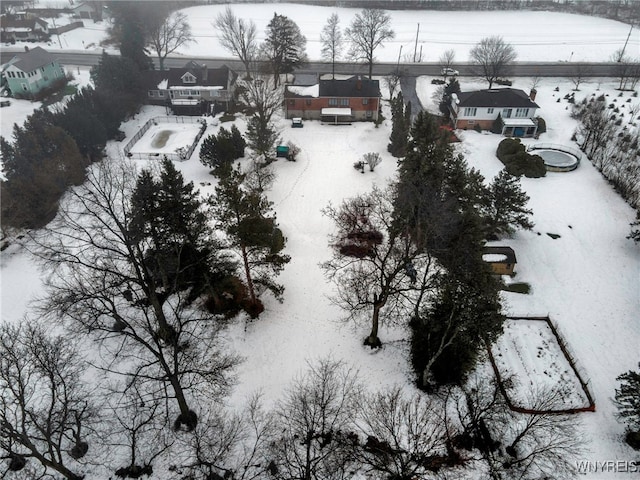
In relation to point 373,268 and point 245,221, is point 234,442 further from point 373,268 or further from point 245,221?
point 373,268

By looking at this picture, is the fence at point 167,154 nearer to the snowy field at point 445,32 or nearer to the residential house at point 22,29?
the snowy field at point 445,32

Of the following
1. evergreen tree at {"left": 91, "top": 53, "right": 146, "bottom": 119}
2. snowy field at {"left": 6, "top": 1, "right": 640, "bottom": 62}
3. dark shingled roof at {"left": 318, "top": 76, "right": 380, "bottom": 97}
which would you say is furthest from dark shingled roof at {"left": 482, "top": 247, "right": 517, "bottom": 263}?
snowy field at {"left": 6, "top": 1, "right": 640, "bottom": 62}

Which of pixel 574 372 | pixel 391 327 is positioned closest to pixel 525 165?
pixel 574 372

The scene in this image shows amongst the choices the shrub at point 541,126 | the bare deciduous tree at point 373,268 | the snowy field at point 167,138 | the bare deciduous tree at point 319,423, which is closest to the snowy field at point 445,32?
the shrub at point 541,126

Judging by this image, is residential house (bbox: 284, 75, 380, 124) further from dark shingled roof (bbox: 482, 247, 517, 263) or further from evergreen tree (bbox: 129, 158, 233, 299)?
evergreen tree (bbox: 129, 158, 233, 299)

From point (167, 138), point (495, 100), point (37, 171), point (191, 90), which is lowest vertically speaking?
point (167, 138)

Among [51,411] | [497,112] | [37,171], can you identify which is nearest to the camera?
[51,411]

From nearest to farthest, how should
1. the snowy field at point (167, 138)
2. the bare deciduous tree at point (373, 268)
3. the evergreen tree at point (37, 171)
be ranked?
the bare deciduous tree at point (373, 268)
the evergreen tree at point (37, 171)
the snowy field at point (167, 138)
